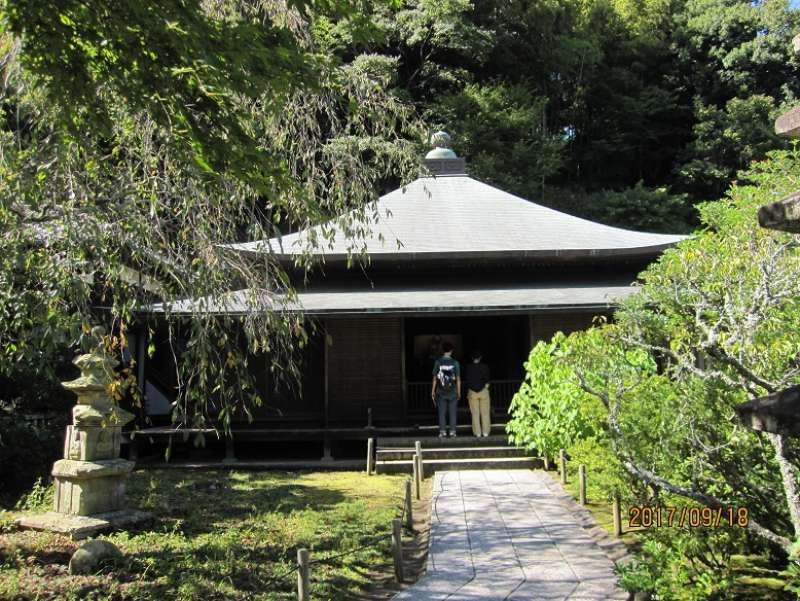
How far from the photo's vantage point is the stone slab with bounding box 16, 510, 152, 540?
7.22 meters

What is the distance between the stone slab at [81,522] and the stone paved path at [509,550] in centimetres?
354

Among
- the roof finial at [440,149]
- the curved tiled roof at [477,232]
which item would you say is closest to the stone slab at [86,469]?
the curved tiled roof at [477,232]

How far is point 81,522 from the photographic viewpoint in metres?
7.31

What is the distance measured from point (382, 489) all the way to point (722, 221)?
6.46 m

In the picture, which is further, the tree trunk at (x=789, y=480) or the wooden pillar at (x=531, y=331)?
the wooden pillar at (x=531, y=331)

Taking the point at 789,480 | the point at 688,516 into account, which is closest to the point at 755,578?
the point at 688,516

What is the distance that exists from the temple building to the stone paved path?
3875 millimetres

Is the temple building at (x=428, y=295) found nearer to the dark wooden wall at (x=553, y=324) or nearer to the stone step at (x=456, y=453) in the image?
the dark wooden wall at (x=553, y=324)

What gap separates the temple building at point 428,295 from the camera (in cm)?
1265

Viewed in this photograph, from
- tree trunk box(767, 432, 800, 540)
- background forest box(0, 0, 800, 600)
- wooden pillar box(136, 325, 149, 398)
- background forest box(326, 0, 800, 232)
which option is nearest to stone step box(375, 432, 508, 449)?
background forest box(0, 0, 800, 600)

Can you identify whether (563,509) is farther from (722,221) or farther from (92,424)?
(92,424)

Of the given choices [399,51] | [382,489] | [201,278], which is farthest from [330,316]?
[399,51]

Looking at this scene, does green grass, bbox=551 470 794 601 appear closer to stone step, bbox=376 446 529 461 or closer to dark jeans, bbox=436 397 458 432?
stone step, bbox=376 446 529 461

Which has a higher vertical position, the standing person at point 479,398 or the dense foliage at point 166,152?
the dense foliage at point 166,152
